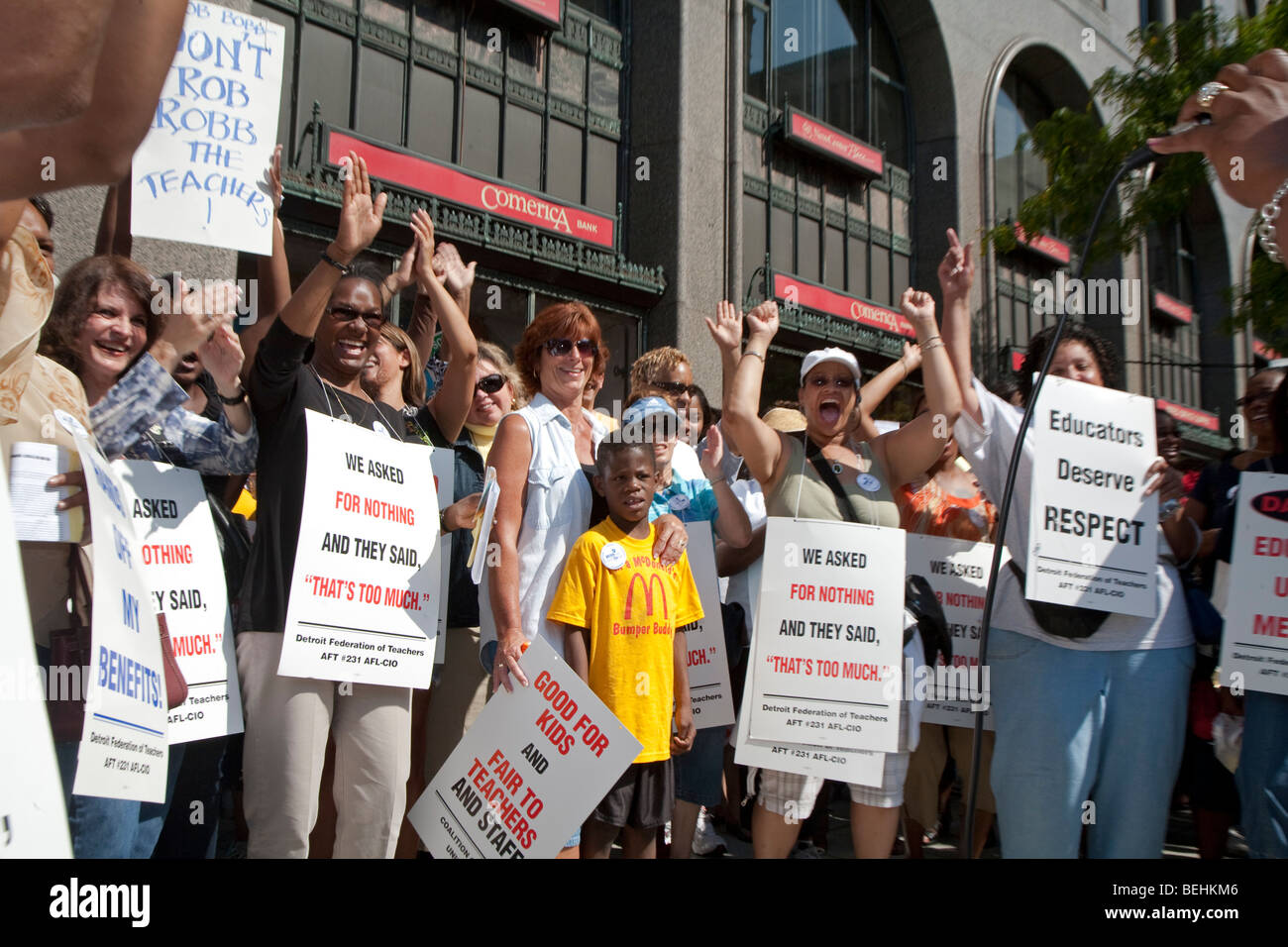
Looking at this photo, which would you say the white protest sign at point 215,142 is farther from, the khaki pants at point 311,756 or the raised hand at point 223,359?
the khaki pants at point 311,756

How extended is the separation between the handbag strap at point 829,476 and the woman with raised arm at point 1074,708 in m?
0.49

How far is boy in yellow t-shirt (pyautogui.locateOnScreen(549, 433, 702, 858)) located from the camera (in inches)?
136

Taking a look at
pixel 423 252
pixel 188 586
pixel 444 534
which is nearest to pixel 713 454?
pixel 444 534

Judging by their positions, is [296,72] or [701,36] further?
[701,36]

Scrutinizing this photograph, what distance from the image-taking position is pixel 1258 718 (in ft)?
10.4

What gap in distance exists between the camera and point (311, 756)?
304 cm

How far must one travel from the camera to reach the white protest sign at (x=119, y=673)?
199 cm

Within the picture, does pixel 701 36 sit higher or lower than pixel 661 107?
higher

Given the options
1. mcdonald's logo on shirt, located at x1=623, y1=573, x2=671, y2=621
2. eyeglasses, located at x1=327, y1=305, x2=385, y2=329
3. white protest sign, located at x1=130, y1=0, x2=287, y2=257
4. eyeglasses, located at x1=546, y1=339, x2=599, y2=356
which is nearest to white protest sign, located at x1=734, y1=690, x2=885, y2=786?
mcdonald's logo on shirt, located at x1=623, y1=573, x2=671, y2=621

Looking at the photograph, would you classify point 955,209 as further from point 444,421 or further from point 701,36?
point 444,421
